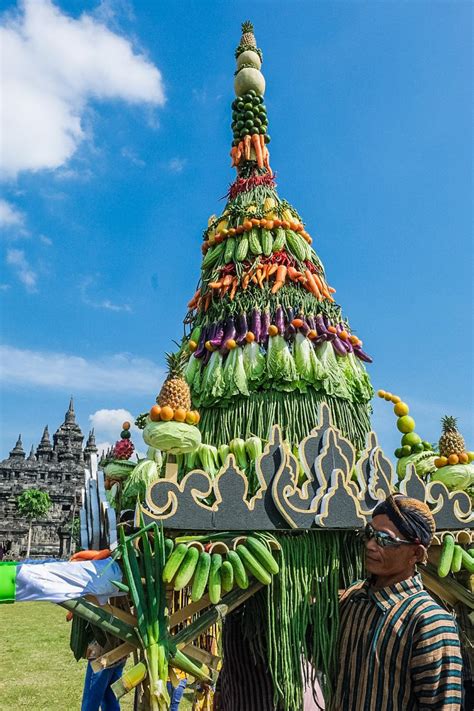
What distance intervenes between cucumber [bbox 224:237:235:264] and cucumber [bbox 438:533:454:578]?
3571mm

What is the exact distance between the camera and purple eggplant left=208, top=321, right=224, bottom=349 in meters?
5.50

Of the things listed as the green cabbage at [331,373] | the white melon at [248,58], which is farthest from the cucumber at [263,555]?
the white melon at [248,58]

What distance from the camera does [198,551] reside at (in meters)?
3.73

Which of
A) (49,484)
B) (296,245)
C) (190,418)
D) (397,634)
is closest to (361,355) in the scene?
(296,245)

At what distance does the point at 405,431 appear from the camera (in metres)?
5.71

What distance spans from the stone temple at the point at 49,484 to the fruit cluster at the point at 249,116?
33.0 m

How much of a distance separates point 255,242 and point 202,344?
129 cm

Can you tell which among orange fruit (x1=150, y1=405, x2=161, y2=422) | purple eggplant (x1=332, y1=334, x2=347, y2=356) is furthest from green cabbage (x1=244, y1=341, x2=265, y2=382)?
orange fruit (x1=150, y1=405, x2=161, y2=422)

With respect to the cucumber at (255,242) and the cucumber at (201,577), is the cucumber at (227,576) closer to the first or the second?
the cucumber at (201,577)

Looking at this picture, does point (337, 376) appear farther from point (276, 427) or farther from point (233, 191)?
point (233, 191)

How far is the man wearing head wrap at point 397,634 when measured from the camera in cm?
237

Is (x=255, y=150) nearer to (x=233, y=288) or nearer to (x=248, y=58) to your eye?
(x=248, y=58)

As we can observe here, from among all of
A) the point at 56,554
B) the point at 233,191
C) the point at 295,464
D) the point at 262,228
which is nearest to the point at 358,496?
the point at 295,464

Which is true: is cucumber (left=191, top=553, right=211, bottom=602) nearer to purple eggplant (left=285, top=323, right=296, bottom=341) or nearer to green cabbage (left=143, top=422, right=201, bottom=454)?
green cabbage (left=143, top=422, right=201, bottom=454)
